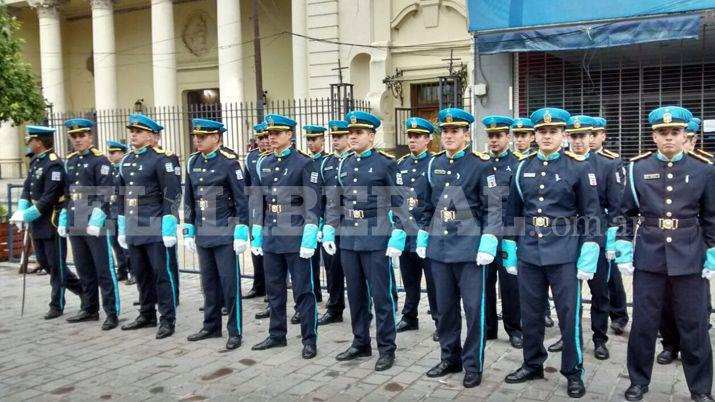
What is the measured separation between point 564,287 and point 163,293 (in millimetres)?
4327

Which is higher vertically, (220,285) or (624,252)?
(624,252)

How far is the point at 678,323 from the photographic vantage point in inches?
203

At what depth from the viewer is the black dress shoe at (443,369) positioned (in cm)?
584

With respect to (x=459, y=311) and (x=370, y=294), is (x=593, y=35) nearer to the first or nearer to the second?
(x=370, y=294)

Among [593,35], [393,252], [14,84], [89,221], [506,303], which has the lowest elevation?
[506,303]

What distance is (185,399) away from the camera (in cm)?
541

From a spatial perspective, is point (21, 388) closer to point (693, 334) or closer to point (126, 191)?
point (126, 191)

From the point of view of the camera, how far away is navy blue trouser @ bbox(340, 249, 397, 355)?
20.4ft

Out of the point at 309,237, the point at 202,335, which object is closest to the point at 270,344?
the point at 202,335

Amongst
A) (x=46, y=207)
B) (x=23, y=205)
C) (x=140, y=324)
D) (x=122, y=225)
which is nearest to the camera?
(x=122, y=225)

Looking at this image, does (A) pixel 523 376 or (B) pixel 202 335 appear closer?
(A) pixel 523 376

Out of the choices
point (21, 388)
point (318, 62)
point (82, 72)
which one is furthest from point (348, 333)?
point (82, 72)

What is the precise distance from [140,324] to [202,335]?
3.24 ft

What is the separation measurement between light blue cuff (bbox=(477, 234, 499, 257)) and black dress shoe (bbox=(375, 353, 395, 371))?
1.39 m
